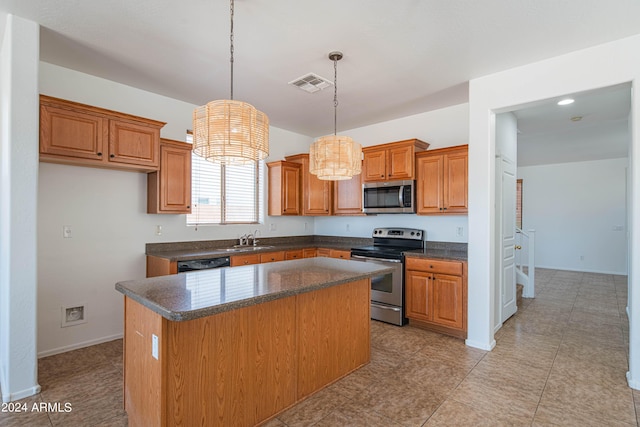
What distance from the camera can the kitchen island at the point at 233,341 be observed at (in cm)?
167

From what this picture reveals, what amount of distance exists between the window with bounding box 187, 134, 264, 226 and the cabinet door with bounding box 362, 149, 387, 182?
1.62m

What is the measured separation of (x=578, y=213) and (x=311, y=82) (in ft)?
26.1

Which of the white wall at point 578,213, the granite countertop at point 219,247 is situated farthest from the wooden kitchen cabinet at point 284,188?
the white wall at point 578,213

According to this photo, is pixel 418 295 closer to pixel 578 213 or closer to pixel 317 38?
pixel 317 38

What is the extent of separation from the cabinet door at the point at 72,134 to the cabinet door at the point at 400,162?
3.27m

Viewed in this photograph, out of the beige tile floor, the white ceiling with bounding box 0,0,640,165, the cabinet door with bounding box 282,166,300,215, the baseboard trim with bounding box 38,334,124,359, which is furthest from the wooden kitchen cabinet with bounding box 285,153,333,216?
the baseboard trim with bounding box 38,334,124,359

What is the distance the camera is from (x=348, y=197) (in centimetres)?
497

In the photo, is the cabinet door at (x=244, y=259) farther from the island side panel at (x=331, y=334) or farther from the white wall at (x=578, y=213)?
the white wall at (x=578, y=213)

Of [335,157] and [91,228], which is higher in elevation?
[335,157]

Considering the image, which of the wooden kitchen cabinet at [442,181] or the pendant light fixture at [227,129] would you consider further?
the wooden kitchen cabinet at [442,181]

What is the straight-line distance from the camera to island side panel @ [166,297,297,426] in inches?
67.1

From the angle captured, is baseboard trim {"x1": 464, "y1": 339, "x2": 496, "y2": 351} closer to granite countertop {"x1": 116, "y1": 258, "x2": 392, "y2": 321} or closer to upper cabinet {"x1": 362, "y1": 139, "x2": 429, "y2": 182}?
granite countertop {"x1": 116, "y1": 258, "x2": 392, "y2": 321}

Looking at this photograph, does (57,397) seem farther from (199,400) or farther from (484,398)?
(484,398)

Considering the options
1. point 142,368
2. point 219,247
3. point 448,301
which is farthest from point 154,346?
point 448,301
